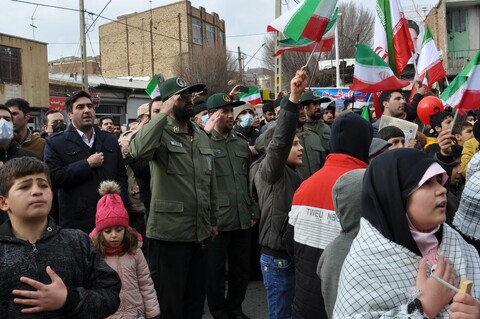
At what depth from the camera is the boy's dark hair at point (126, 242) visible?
3848 mm

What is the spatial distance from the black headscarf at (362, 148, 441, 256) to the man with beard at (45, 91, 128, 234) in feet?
10.2

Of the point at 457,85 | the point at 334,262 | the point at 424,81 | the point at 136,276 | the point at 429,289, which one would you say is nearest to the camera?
the point at 429,289

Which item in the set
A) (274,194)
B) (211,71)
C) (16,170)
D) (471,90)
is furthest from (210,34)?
(16,170)

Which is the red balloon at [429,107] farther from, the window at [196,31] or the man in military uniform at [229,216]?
the window at [196,31]

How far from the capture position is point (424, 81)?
8.01 meters

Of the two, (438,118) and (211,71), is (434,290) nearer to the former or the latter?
(438,118)

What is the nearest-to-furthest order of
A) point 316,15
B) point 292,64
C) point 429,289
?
point 429,289 < point 316,15 < point 292,64

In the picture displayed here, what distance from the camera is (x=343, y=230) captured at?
2.59m

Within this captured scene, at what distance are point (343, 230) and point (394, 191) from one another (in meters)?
0.62

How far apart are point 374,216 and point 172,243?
245 centimetres

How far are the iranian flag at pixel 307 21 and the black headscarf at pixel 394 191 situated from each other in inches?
127

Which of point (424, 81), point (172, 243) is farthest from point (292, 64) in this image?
point (172, 243)

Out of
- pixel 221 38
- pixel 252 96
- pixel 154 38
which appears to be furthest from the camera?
pixel 221 38

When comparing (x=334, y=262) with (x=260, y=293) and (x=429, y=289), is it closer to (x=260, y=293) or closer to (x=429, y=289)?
(x=429, y=289)
